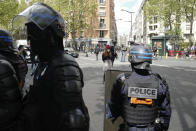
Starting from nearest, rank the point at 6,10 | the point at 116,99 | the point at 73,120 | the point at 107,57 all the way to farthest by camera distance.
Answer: the point at 73,120
the point at 116,99
the point at 107,57
the point at 6,10

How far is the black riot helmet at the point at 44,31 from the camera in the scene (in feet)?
4.17

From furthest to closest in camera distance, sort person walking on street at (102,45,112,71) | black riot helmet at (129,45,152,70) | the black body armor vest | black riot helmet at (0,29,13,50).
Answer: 1. person walking on street at (102,45,112,71)
2. black riot helmet at (0,29,13,50)
3. black riot helmet at (129,45,152,70)
4. the black body armor vest

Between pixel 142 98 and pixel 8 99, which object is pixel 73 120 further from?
pixel 142 98

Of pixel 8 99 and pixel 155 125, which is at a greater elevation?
pixel 8 99

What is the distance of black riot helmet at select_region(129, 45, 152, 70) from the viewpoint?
2307mm

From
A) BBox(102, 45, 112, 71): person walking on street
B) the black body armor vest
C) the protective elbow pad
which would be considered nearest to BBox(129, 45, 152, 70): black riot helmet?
the black body armor vest

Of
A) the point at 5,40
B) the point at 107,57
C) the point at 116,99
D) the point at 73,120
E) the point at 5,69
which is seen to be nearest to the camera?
the point at 73,120

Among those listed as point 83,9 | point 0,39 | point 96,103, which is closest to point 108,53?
point 96,103

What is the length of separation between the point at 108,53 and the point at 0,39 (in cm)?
683

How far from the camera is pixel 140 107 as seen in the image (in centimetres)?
224

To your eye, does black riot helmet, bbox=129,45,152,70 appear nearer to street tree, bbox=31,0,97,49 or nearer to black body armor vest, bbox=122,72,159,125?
black body armor vest, bbox=122,72,159,125

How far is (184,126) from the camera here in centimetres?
435

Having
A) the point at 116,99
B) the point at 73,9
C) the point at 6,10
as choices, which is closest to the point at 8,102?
the point at 116,99

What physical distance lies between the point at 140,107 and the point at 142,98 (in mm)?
100
